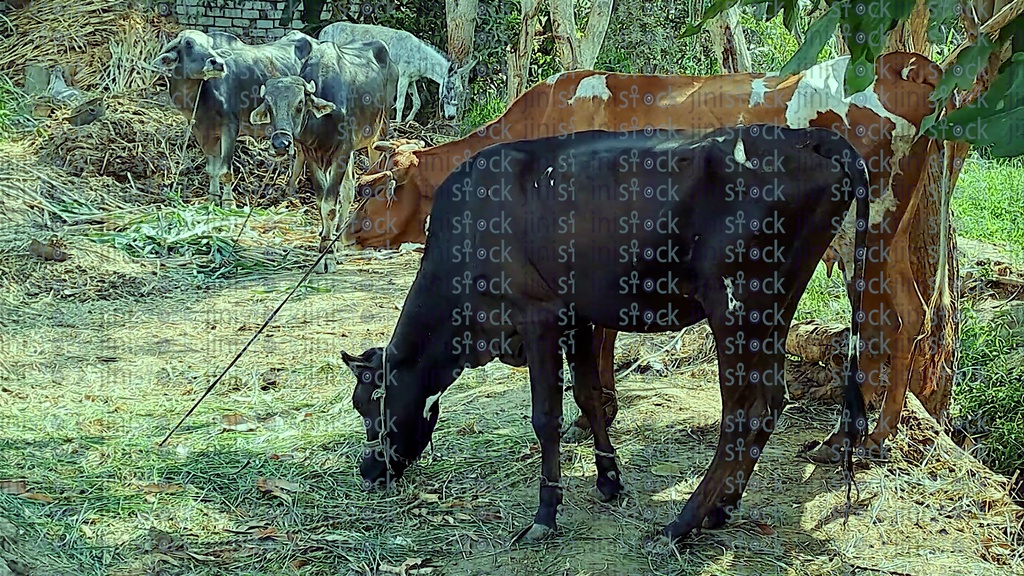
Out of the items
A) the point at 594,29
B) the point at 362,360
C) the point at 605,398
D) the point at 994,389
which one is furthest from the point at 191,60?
the point at 994,389

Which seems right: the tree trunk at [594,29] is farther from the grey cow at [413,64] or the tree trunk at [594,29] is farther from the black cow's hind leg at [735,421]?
the black cow's hind leg at [735,421]

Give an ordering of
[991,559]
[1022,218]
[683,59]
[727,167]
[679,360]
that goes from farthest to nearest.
A: [683,59] < [1022,218] < [679,360] < [991,559] < [727,167]

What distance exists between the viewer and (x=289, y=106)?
8875 millimetres

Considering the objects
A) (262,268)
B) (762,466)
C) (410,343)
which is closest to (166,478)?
(410,343)

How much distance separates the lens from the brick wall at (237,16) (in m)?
14.5

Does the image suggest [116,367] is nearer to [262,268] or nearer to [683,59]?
[262,268]

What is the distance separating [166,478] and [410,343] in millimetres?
1340

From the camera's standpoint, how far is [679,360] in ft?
20.9

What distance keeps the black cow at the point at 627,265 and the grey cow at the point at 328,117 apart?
446 centimetres

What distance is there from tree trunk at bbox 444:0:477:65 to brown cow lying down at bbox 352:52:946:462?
8.99 meters

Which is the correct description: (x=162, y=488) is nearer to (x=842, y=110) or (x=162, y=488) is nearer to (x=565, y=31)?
(x=842, y=110)

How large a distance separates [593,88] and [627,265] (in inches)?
68.3

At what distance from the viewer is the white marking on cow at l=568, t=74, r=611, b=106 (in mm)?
5422

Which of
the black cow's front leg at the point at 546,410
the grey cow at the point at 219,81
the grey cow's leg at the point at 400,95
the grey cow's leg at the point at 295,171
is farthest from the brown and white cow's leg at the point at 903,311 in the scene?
the grey cow's leg at the point at 400,95
